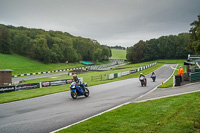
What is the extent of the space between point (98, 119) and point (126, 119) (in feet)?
4.07

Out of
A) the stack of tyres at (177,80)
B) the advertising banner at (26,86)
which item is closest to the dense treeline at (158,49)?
the advertising banner at (26,86)

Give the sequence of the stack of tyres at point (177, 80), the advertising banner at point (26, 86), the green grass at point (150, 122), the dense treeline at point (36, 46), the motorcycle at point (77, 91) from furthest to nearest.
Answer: the dense treeline at point (36, 46) < the advertising banner at point (26, 86) < the stack of tyres at point (177, 80) < the motorcycle at point (77, 91) < the green grass at point (150, 122)

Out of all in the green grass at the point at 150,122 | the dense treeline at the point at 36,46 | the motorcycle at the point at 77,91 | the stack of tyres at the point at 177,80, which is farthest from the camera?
the dense treeline at the point at 36,46

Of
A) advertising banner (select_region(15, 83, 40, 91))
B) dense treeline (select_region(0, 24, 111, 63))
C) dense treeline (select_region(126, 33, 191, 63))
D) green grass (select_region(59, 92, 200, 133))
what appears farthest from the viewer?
dense treeline (select_region(126, 33, 191, 63))

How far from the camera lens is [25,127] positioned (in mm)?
7371

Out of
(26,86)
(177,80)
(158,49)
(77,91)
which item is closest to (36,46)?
(26,86)

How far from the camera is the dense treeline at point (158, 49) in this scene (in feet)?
343

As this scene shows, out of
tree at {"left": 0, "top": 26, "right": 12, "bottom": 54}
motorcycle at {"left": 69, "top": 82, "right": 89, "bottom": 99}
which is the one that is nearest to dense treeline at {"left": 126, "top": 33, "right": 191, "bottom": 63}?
tree at {"left": 0, "top": 26, "right": 12, "bottom": 54}

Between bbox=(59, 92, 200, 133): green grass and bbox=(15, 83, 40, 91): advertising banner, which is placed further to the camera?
bbox=(15, 83, 40, 91): advertising banner

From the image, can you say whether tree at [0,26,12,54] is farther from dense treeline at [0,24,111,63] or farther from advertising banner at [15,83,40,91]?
advertising banner at [15,83,40,91]

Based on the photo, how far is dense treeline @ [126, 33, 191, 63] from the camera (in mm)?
104500

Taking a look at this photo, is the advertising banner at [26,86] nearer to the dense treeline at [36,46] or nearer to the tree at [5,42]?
the dense treeline at [36,46]

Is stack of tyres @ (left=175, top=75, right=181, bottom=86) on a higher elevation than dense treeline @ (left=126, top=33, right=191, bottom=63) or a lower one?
lower

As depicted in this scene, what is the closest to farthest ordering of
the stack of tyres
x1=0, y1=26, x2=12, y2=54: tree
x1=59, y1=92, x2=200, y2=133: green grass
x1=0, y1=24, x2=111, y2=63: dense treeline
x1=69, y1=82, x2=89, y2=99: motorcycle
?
x1=59, y1=92, x2=200, y2=133: green grass < x1=69, y1=82, x2=89, y2=99: motorcycle < the stack of tyres < x1=0, y1=26, x2=12, y2=54: tree < x1=0, y1=24, x2=111, y2=63: dense treeline
